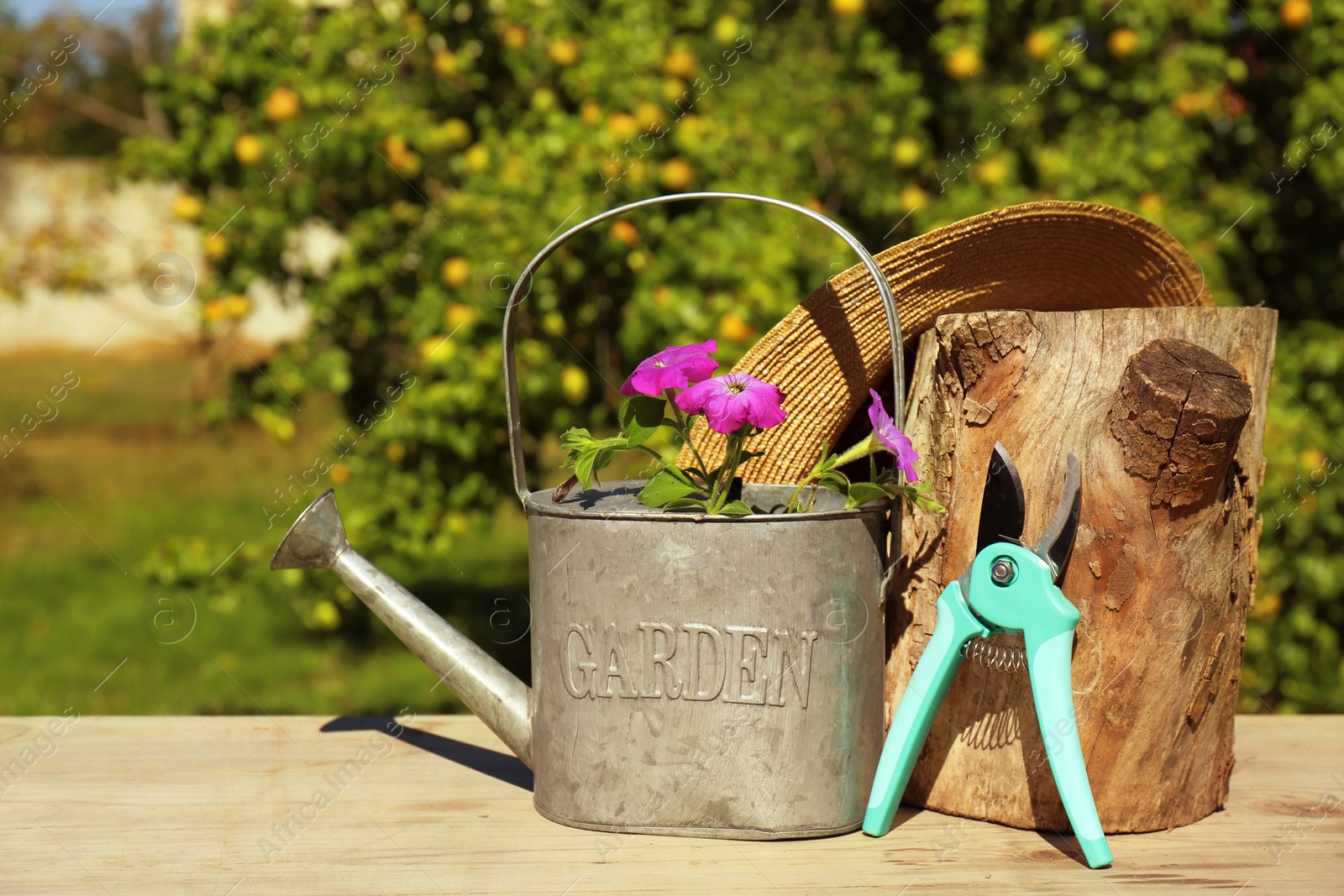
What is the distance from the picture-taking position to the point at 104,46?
277 inches

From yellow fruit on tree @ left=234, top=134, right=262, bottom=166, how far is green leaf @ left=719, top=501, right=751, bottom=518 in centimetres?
158

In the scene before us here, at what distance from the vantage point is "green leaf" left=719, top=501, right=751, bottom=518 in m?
1.15

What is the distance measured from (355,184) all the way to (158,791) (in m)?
1.43

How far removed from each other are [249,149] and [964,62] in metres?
1.55

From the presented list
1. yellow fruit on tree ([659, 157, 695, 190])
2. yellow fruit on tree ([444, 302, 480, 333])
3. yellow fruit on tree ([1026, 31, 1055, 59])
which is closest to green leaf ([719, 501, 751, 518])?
yellow fruit on tree ([444, 302, 480, 333])

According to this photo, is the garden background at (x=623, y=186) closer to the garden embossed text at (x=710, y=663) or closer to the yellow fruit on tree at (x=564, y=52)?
the yellow fruit on tree at (x=564, y=52)

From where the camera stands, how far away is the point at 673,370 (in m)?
1.18

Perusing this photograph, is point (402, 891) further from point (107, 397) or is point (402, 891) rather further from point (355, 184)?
point (107, 397)

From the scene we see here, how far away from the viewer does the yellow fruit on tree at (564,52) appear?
233cm

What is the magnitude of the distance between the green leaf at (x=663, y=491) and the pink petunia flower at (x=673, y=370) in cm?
9

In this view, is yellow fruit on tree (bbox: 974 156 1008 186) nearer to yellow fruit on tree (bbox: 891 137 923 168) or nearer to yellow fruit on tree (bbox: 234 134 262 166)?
yellow fruit on tree (bbox: 891 137 923 168)

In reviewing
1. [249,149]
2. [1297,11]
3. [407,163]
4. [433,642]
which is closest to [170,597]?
[249,149]

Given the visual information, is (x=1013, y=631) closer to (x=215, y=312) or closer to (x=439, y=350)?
(x=439, y=350)

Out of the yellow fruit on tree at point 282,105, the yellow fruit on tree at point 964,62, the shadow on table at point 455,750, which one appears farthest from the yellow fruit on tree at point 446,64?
the shadow on table at point 455,750
